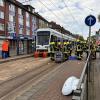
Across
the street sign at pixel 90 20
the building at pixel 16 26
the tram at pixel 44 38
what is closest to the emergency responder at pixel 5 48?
the tram at pixel 44 38

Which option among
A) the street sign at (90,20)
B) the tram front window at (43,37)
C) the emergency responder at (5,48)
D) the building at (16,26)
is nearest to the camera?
the street sign at (90,20)

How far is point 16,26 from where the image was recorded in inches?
2243

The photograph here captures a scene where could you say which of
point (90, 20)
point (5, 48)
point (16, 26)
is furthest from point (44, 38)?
point (90, 20)

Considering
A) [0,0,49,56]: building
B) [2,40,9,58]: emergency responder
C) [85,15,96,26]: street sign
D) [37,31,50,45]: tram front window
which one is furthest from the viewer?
[0,0,49,56]: building

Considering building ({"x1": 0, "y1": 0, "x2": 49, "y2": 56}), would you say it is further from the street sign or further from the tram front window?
the street sign

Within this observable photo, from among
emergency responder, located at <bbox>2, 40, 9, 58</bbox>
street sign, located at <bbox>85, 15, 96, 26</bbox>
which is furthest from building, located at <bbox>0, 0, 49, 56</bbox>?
street sign, located at <bbox>85, 15, 96, 26</bbox>

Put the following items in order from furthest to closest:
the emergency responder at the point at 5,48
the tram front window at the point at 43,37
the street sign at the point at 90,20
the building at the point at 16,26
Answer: the building at the point at 16,26
the tram front window at the point at 43,37
the emergency responder at the point at 5,48
the street sign at the point at 90,20

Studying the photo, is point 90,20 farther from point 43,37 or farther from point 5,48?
point 43,37

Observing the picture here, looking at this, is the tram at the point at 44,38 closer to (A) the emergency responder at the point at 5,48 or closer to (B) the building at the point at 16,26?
(A) the emergency responder at the point at 5,48

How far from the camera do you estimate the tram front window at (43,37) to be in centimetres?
3784

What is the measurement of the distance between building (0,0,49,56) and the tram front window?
26.0 ft

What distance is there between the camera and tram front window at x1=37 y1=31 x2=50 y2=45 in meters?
37.8

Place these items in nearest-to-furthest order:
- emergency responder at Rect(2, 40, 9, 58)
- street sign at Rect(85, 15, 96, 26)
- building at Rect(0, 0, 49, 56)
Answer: street sign at Rect(85, 15, 96, 26) → emergency responder at Rect(2, 40, 9, 58) → building at Rect(0, 0, 49, 56)

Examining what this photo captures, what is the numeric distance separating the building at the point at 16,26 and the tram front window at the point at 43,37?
26.0ft
